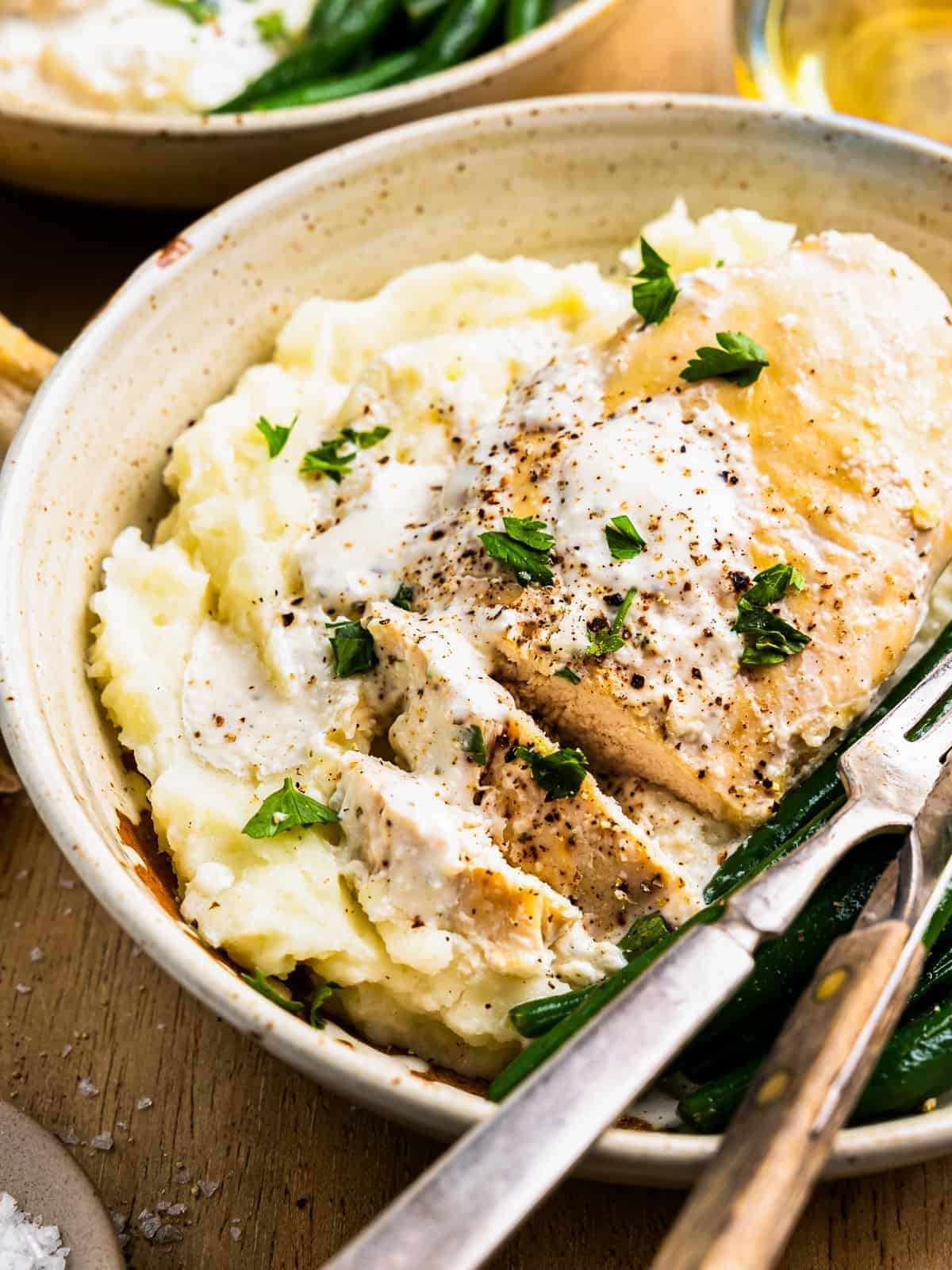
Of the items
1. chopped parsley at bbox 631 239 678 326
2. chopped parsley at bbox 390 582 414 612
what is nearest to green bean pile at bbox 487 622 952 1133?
chopped parsley at bbox 390 582 414 612

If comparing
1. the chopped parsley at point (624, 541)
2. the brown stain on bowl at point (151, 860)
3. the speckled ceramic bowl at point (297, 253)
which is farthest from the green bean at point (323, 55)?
the brown stain on bowl at point (151, 860)

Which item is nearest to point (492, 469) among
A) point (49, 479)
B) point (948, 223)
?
point (49, 479)

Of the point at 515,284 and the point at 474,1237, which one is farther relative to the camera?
the point at 515,284

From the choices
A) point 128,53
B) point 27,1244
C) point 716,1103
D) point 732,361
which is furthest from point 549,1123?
point 128,53

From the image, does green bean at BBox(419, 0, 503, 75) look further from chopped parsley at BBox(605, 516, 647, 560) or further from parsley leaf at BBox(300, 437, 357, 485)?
chopped parsley at BBox(605, 516, 647, 560)

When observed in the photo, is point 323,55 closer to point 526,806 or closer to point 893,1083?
point 526,806

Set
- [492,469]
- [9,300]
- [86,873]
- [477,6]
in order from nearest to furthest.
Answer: [86,873]
[492,469]
[9,300]
[477,6]

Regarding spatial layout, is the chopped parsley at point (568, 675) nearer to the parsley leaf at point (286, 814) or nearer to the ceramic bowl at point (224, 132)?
the parsley leaf at point (286, 814)

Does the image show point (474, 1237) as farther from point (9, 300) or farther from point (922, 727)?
point (9, 300)
